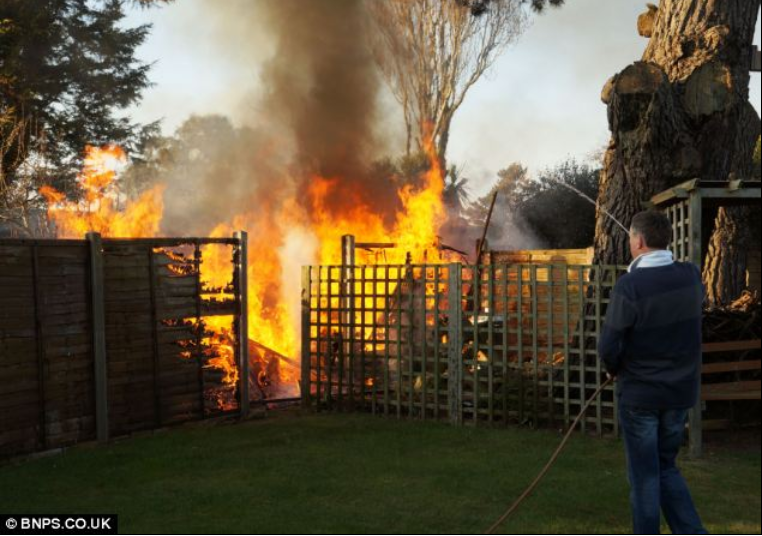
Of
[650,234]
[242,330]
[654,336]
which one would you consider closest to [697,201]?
[650,234]

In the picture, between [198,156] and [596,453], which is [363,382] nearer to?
[596,453]

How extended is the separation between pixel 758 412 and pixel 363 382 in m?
4.73

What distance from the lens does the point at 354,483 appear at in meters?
6.84

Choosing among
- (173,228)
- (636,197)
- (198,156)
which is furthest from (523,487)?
(198,156)

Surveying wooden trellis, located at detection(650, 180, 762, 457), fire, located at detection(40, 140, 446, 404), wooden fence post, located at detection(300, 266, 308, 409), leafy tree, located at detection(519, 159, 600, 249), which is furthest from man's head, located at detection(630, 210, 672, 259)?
leafy tree, located at detection(519, 159, 600, 249)

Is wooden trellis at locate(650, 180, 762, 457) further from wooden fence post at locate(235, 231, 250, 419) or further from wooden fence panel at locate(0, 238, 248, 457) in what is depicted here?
wooden fence panel at locate(0, 238, 248, 457)

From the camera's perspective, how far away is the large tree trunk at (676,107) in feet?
30.6

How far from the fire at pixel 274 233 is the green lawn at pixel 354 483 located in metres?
2.02

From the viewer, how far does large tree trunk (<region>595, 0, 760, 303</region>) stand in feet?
30.6

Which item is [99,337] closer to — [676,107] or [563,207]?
[676,107]

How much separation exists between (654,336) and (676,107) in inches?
228

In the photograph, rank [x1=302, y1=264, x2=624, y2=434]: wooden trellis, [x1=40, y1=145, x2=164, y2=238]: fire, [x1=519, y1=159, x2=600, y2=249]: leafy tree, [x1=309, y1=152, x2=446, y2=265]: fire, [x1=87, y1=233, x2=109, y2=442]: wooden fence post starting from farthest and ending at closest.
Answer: [x1=519, y1=159, x2=600, y2=249]: leafy tree
[x1=40, y1=145, x2=164, y2=238]: fire
[x1=309, y1=152, x2=446, y2=265]: fire
[x1=302, y1=264, x2=624, y2=434]: wooden trellis
[x1=87, y1=233, x2=109, y2=442]: wooden fence post

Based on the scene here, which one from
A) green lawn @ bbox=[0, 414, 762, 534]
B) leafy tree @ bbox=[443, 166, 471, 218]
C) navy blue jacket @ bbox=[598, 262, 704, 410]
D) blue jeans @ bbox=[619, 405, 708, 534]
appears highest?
leafy tree @ bbox=[443, 166, 471, 218]

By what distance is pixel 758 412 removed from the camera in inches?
358
